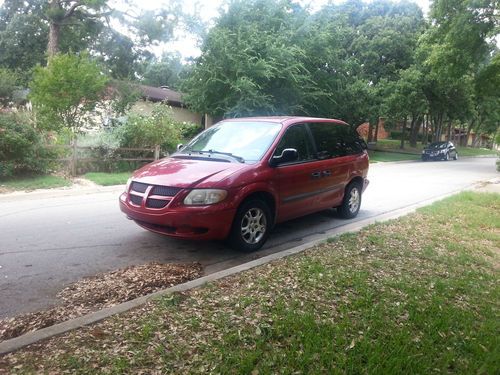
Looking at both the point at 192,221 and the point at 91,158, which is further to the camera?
the point at 91,158

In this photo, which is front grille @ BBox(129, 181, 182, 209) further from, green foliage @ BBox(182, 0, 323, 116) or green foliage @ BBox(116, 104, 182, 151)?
green foliage @ BBox(182, 0, 323, 116)

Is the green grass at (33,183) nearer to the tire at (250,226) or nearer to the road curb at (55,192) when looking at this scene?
the road curb at (55,192)

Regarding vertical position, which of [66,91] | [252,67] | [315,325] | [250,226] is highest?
[252,67]

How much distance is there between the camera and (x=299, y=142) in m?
6.58

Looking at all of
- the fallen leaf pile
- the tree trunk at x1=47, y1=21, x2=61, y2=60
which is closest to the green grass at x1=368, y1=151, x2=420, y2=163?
the tree trunk at x1=47, y1=21, x2=61, y2=60

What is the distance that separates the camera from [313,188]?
6.69m

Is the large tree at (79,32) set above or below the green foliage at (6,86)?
above

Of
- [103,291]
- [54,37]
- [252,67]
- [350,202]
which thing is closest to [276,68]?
[252,67]

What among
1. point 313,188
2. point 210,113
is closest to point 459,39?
point 210,113

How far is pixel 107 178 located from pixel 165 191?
26.4 ft

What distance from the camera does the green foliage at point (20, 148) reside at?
1112 cm

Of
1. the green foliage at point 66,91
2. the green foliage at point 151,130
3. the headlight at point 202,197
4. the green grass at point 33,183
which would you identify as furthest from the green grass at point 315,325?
the green foliage at point 66,91

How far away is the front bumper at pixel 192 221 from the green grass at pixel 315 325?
778mm

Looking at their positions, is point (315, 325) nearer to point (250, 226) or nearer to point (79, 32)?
point (250, 226)
